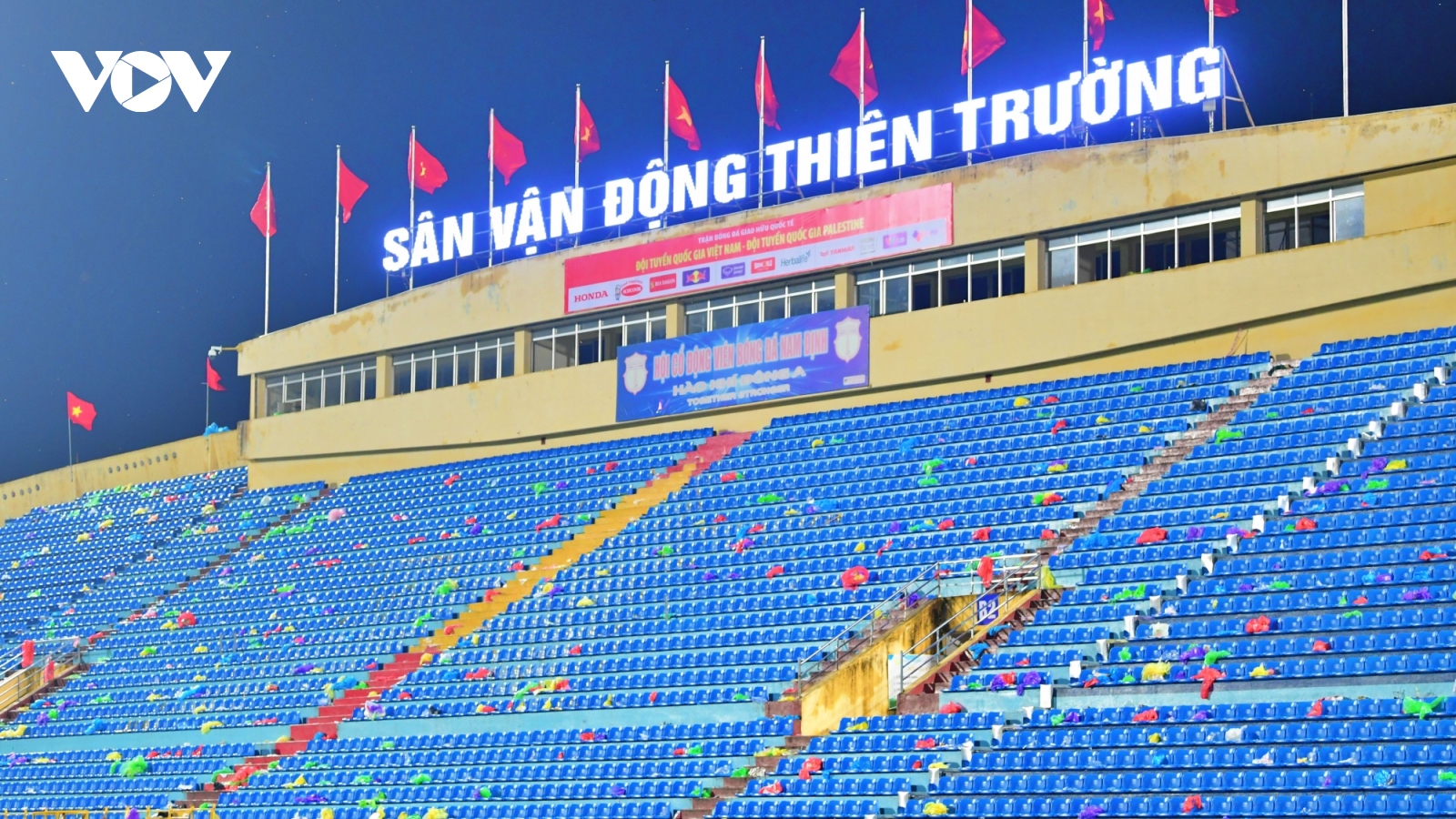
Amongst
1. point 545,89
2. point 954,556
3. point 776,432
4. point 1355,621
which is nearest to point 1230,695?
point 1355,621

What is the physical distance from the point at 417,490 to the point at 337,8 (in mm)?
16715

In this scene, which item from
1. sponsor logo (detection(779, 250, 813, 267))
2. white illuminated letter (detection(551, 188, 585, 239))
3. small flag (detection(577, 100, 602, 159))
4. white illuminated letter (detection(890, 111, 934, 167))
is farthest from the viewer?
small flag (detection(577, 100, 602, 159))

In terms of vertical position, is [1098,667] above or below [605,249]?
below

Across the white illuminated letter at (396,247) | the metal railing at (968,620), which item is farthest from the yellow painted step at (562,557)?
the white illuminated letter at (396,247)

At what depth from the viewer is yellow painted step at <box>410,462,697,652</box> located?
29938 millimetres

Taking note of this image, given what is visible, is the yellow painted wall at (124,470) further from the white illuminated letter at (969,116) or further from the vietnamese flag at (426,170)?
the white illuminated letter at (969,116)

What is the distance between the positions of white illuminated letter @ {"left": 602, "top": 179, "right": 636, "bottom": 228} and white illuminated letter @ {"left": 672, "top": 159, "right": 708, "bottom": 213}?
1211 millimetres

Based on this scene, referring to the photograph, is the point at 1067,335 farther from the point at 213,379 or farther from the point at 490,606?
the point at 213,379

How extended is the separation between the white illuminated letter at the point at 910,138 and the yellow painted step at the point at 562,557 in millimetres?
7033

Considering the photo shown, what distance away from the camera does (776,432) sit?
108 ft

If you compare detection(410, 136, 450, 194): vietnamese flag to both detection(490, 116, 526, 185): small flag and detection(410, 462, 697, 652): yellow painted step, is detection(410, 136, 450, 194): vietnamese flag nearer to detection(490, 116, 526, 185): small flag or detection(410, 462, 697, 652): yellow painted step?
detection(490, 116, 526, 185): small flag

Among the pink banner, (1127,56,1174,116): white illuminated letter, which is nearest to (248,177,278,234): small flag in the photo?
the pink banner

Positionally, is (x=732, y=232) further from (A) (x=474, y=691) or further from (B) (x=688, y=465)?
(A) (x=474, y=691)

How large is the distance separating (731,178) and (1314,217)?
11.4m
